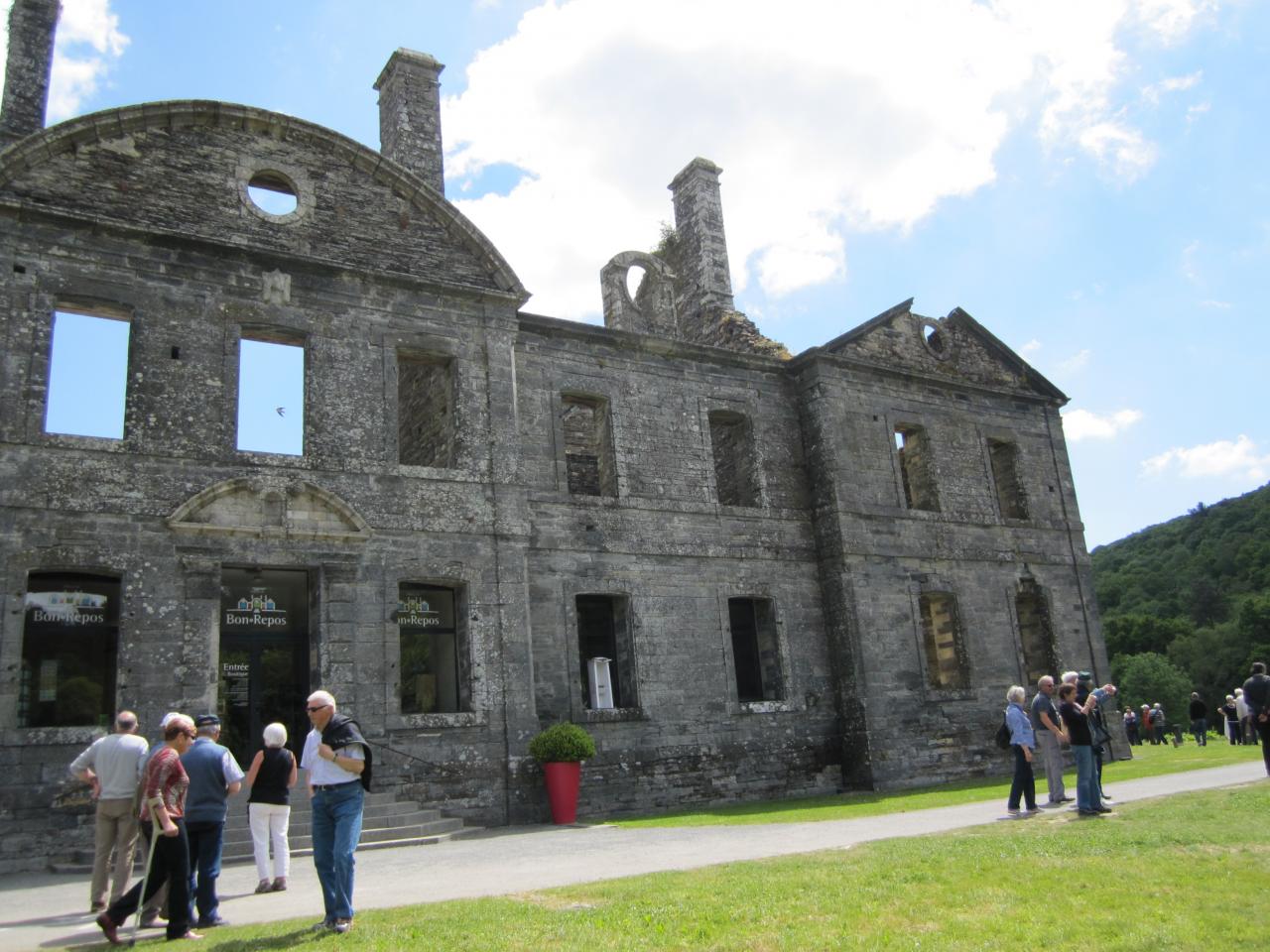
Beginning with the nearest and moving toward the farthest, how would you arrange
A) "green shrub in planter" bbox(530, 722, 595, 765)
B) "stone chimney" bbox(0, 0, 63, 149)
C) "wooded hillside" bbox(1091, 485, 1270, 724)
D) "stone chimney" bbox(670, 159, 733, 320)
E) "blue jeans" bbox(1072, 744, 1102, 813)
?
"blue jeans" bbox(1072, 744, 1102, 813) → "green shrub in planter" bbox(530, 722, 595, 765) → "stone chimney" bbox(0, 0, 63, 149) → "stone chimney" bbox(670, 159, 733, 320) → "wooded hillside" bbox(1091, 485, 1270, 724)

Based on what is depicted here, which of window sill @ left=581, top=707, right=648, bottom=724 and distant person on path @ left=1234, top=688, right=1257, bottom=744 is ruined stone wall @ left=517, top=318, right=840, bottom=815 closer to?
window sill @ left=581, top=707, right=648, bottom=724

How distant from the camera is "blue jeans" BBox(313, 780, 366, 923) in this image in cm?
680

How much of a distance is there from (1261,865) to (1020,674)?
44.7ft

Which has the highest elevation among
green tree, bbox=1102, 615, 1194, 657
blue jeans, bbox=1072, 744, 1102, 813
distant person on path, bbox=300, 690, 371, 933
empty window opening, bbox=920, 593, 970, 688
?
green tree, bbox=1102, 615, 1194, 657

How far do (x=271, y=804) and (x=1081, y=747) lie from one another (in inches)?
321

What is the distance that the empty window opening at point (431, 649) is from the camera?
1529cm

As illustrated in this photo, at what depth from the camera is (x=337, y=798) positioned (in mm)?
7059

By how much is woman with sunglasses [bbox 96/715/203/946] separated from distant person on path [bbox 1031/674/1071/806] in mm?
8803

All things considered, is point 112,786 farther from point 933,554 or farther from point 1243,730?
point 1243,730

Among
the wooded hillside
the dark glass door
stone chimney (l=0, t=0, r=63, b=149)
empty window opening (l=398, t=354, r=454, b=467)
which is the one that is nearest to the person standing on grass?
empty window opening (l=398, t=354, r=454, b=467)

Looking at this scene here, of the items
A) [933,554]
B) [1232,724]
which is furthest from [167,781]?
[1232,724]

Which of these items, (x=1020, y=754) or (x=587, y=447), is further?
(x=587, y=447)

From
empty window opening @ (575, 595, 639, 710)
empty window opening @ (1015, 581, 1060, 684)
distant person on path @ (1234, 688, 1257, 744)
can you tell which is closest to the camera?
empty window opening @ (575, 595, 639, 710)

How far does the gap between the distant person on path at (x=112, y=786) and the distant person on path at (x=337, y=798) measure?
6.25 ft
